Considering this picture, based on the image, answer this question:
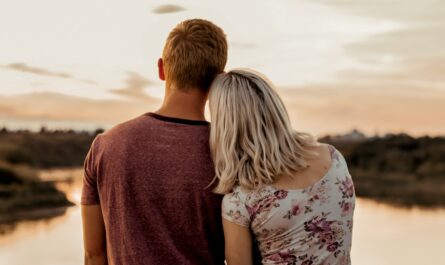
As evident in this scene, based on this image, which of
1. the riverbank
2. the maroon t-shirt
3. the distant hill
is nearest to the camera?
the maroon t-shirt

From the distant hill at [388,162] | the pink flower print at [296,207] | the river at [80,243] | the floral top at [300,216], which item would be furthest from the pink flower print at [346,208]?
the distant hill at [388,162]

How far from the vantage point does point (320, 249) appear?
180cm

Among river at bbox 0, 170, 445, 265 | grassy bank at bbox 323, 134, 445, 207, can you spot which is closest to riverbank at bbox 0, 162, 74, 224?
river at bbox 0, 170, 445, 265

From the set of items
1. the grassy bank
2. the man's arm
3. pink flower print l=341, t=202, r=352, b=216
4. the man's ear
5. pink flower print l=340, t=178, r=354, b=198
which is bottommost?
the grassy bank

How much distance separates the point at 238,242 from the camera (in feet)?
5.86

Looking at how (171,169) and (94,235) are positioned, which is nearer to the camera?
(171,169)

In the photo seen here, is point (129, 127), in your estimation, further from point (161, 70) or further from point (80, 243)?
point (80, 243)

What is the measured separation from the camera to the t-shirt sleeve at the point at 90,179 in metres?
1.92

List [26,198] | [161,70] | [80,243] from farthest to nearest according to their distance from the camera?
[26,198]
[80,243]
[161,70]

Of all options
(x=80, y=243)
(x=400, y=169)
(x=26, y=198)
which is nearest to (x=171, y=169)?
(x=80, y=243)

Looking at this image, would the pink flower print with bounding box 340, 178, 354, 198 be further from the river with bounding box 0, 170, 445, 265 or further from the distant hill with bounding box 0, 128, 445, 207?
the distant hill with bounding box 0, 128, 445, 207

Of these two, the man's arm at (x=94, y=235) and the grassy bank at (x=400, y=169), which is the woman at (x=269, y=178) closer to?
the man's arm at (x=94, y=235)

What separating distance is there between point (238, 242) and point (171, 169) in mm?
244

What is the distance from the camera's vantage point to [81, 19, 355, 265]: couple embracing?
5.68ft
